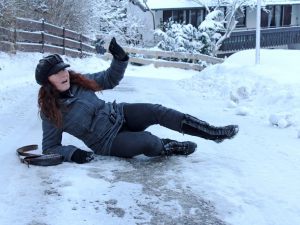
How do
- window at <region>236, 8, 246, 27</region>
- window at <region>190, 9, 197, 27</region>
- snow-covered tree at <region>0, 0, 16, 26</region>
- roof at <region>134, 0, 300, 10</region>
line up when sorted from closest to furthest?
snow-covered tree at <region>0, 0, 16, 26</region> < window at <region>236, 8, 246, 27</region> < roof at <region>134, 0, 300, 10</region> < window at <region>190, 9, 197, 27</region>

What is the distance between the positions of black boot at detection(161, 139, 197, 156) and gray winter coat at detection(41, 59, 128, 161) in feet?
1.49

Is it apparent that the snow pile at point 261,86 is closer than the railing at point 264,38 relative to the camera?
Yes

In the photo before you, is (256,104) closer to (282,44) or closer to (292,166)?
(292,166)

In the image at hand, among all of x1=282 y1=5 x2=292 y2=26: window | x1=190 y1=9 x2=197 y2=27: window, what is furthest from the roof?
x1=282 y1=5 x2=292 y2=26: window

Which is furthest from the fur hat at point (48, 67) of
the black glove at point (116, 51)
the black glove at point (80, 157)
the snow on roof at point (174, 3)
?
the snow on roof at point (174, 3)

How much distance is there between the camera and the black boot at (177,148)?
482 cm

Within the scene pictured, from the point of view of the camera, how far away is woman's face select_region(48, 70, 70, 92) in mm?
4520

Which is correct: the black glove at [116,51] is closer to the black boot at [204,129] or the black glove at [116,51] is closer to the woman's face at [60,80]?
the woman's face at [60,80]

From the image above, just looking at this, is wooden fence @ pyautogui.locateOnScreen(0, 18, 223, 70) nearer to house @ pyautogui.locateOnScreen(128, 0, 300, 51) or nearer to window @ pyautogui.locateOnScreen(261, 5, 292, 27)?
house @ pyautogui.locateOnScreen(128, 0, 300, 51)

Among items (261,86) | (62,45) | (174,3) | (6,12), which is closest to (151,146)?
(261,86)

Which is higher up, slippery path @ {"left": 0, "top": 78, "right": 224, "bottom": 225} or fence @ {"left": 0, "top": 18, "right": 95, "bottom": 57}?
fence @ {"left": 0, "top": 18, "right": 95, "bottom": 57}

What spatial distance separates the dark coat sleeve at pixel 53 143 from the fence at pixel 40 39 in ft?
31.4

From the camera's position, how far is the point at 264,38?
29.8 metres

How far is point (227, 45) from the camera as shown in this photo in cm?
2884
